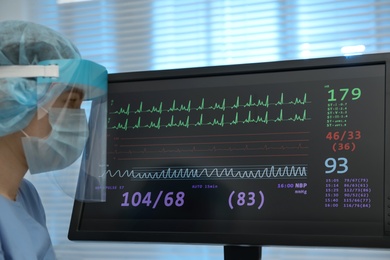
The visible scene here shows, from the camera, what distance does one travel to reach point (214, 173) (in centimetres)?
103

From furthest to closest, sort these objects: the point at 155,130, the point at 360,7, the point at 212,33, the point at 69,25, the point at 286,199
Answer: the point at 69,25, the point at 212,33, the point at 360,7, the point at 155,130, the point at 286,199

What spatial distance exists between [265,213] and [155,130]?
1.08 ft

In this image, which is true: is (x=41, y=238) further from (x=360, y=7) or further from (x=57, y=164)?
(x=360, y=7)

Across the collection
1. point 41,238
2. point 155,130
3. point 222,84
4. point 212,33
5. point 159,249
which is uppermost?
point 212,33

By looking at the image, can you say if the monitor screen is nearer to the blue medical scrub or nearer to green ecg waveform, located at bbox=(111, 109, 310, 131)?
green ecg waveform, located at bbox=(111, 109, 310, 131)

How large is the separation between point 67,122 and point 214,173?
369 millimetres

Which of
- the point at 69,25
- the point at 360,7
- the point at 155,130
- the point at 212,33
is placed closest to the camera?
the point at 155,130

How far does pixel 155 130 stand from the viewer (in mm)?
1098

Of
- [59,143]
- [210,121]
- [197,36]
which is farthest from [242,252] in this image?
[197,36]

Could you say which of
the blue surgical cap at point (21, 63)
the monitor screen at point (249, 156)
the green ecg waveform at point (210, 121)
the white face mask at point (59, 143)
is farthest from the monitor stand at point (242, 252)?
the blue surgical cap at point (21, 63)

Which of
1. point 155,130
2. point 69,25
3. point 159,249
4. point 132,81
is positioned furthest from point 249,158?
point 69,25

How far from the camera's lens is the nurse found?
1012 mm

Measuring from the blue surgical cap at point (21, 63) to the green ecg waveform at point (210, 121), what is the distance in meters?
0.21

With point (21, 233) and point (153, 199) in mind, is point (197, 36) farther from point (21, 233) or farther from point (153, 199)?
point (21, 233)
